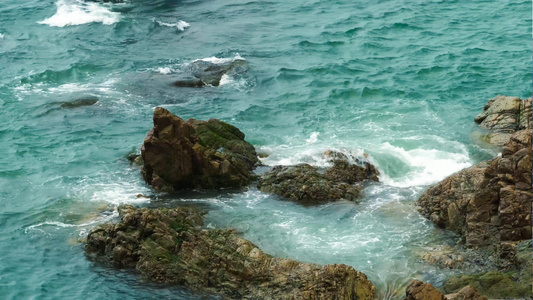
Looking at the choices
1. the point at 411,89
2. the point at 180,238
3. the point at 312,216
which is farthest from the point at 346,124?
the point at 180,238

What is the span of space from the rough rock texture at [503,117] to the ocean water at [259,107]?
0.74 meters

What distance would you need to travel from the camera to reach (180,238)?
2131cm

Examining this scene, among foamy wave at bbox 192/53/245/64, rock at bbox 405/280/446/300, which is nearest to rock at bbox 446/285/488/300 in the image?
rock at bbox 405/280/446/300

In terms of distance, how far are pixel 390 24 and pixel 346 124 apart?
15475mm

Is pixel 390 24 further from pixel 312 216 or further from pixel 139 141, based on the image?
pixel 312 216

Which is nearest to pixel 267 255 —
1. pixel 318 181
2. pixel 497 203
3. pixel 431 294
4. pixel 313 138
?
pixel 431 294

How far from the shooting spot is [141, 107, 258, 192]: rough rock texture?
25594mm

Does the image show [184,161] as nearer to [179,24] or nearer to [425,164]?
[425,164]

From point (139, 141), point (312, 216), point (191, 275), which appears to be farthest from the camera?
point (139, 141)

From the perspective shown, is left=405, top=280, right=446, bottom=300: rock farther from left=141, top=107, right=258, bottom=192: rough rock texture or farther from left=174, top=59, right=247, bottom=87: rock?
left=174, top=59, right=247, bottom=87: rock

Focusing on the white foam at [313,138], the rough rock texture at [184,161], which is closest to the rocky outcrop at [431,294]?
the rough rock texture at [184,161]

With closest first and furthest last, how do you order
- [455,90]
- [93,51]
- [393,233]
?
[393,233], [455,90], [93,51]

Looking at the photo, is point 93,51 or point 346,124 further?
Result: point 93,51

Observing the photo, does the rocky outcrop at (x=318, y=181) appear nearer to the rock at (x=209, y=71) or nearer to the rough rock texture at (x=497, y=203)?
the rough rock texture at (x=497, y=203)
